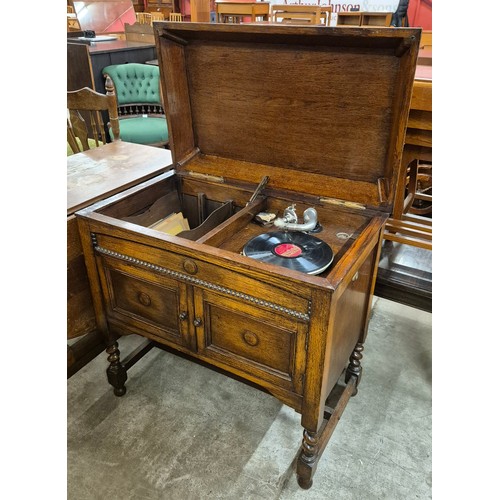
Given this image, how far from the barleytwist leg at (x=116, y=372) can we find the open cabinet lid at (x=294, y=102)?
781mm

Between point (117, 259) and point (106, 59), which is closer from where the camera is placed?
point (117, 259)

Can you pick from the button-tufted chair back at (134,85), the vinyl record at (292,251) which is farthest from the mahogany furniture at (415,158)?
the button-tufted chair back at (134,85)

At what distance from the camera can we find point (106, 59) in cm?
473

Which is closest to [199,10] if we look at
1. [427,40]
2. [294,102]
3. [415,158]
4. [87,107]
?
[427,40]

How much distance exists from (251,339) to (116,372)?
775mm

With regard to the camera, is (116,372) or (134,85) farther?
(134,85)

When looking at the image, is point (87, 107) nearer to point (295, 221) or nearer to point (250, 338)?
point (295, 221)

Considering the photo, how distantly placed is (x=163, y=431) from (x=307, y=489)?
57cm

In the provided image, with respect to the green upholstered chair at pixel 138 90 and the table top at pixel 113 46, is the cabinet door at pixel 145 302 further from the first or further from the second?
the table top at pixel 113 46

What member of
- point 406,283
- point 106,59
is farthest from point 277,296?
point 106,59

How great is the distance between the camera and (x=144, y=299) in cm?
142

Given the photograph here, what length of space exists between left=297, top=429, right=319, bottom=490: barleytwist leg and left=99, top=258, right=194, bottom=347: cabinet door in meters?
0.46

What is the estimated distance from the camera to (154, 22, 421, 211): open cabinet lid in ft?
4.20

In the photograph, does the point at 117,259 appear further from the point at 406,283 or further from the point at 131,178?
the point at 406,283
